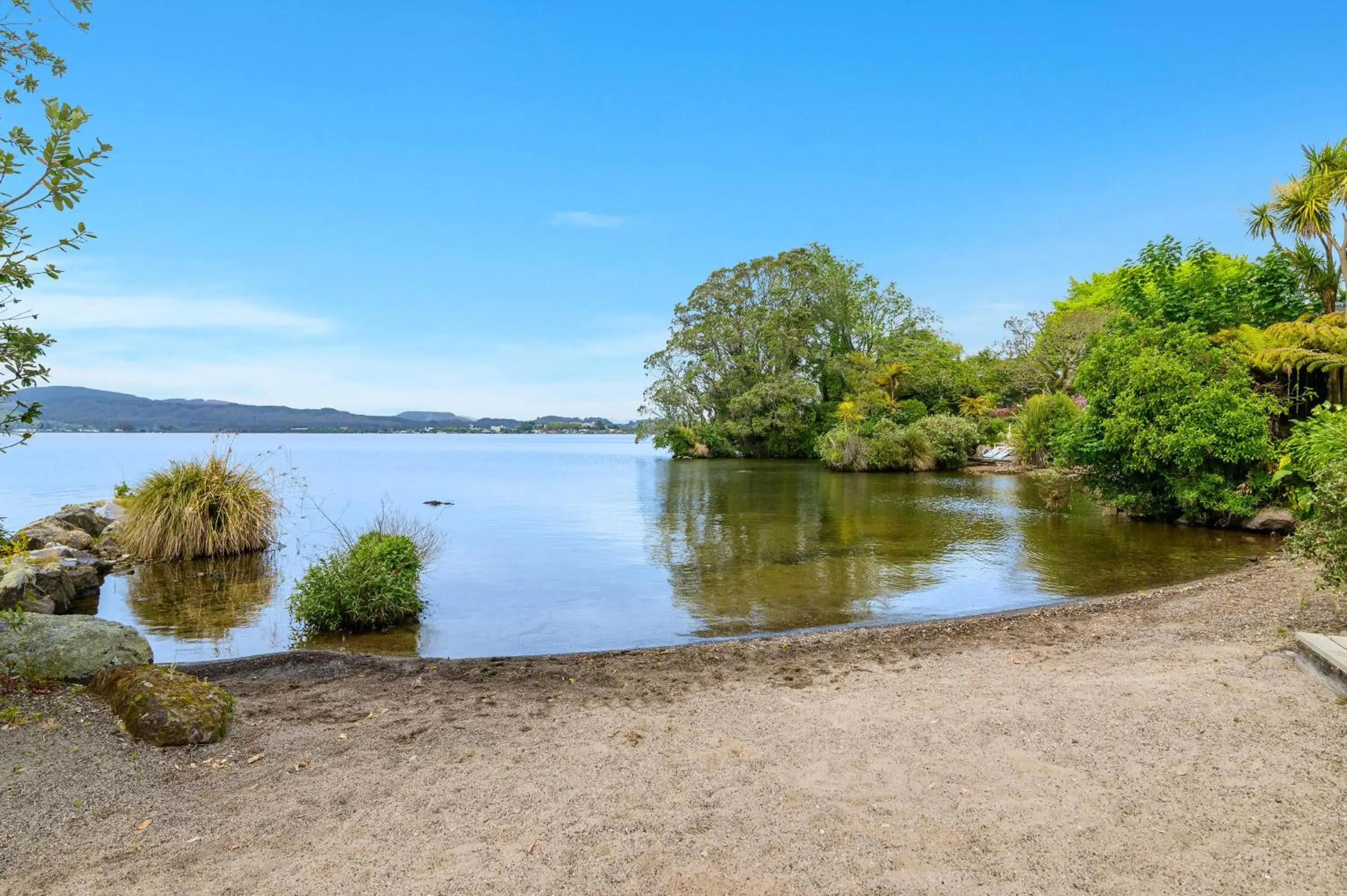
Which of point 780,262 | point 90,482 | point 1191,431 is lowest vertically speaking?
point 90,482

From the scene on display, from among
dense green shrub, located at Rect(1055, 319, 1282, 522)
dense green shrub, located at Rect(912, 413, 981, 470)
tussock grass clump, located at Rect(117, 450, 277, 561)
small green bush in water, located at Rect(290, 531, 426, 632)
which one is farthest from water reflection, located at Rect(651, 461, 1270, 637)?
dense green shrub, located at Rect(912, 413, 981, 470)

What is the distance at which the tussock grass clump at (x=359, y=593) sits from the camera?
9.51 metres

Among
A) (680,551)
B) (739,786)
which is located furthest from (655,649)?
(680,551)

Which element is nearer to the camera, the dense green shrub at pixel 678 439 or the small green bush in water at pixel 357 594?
the small green bush in water at pixel 357 594

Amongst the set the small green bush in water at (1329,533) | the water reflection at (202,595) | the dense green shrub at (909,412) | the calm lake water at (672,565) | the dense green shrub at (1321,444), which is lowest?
the water reflection at (202,595)

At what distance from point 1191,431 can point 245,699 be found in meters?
18.3

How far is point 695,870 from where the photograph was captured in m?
3.44

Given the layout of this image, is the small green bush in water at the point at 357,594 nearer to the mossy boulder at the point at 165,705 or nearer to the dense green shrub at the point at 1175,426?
the mossy boulder at the point at 165,705

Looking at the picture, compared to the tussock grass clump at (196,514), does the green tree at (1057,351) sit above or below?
above

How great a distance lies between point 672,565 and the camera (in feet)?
47.4

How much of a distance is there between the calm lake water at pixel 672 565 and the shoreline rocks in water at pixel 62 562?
0.54 meters

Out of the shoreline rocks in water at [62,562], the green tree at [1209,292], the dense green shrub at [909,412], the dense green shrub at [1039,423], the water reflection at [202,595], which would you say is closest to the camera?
the shoreline rocks in water at [62,562]

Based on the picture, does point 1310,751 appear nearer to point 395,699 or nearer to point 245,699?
point 395,699

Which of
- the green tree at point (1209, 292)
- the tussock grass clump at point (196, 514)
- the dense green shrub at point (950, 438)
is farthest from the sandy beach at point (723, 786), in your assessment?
the dense green shrub at point (950, 438)
